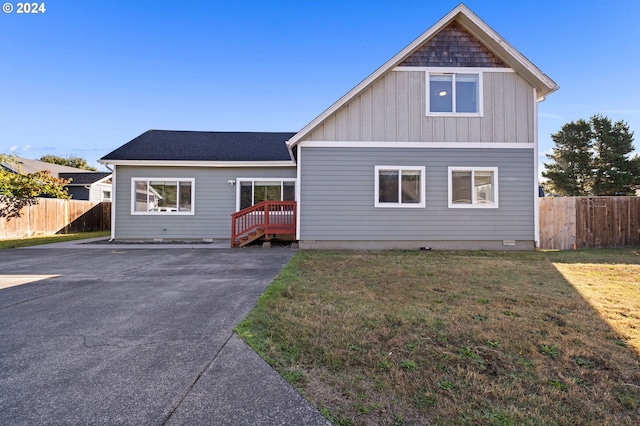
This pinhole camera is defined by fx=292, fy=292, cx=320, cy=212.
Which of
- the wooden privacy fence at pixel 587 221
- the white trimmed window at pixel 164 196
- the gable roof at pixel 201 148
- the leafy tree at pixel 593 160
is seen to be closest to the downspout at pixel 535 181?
the wooden privacy fence at pixel 587 221

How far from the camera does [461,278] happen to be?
5590 millimetres

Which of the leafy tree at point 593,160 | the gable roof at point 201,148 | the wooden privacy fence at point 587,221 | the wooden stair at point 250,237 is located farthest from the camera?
the leafy tree at point 593,160

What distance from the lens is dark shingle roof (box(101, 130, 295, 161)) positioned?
11883mm

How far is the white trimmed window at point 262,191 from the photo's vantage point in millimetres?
11969

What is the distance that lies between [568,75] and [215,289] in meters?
23.7

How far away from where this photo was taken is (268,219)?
10297 mm

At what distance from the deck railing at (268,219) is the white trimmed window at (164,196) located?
2.58m

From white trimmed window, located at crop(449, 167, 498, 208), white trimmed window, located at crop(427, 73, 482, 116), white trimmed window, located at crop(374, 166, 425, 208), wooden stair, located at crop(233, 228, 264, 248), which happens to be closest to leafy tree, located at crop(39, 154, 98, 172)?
wooden stair, located at crop(233, 228, 264, 248)

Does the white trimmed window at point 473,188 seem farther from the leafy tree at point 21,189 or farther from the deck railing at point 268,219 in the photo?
the leafy tree at point 21,189

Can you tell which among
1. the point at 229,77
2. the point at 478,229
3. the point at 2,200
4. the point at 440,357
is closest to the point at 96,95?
→ the point at 229,77

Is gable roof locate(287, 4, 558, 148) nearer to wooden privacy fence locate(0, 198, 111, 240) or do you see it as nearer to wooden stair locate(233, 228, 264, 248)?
wooden stair locate(233, 228, 264, 248)

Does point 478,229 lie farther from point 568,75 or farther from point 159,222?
point 568,75

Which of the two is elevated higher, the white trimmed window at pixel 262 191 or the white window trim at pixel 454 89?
the white window trim at pixel 454 89

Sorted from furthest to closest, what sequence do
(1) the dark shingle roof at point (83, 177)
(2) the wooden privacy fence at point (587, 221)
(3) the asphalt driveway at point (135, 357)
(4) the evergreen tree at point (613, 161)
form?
(4) the evergreen tree at point (613, 161)
(1) the dark shingle roof at point (83, 177)
(2) the wooden privacy fence at point (587, 221)
(3) the asphalt driveway at point (135, 357)
